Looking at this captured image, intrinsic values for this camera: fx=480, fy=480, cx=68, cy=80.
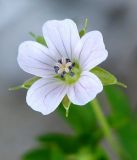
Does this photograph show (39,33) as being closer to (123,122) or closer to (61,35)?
(123,122)

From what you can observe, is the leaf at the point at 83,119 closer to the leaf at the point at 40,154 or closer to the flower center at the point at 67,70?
the leaf at the point at 40,154

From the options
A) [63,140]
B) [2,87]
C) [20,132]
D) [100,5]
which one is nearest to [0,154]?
[20,132]

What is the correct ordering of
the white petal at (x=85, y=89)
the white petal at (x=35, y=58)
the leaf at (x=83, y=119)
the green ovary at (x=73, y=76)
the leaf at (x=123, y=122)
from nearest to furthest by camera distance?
the white petal at (x=85, y=89) < the white petal at (x=35, y=58) < the green ovary at (x=73, y=76) < the leaf at (x=123, y=122) < the leaf at (x=83, y=119)

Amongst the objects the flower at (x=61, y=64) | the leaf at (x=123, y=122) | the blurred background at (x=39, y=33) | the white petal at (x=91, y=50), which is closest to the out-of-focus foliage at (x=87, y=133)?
the leaf at (x=123, y=122)

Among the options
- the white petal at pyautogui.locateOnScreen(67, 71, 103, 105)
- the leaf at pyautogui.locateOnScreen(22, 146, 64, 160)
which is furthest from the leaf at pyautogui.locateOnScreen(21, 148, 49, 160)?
the white petal at pyautogui.locateOnScreen(67, 71, 103, 105)

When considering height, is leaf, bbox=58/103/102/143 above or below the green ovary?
below

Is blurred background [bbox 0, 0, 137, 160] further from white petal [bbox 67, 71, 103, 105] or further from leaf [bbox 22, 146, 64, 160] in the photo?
white petal [bbox 67, 71, 103, 105]
